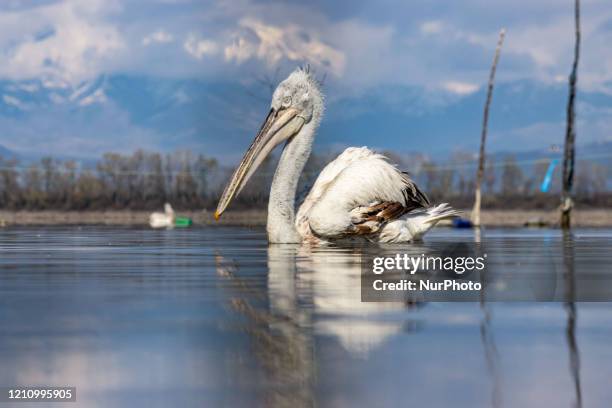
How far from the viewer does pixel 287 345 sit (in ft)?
16.4

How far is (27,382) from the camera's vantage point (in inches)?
164

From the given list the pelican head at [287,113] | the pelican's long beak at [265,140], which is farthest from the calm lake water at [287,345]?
the pelican head at [287,113]

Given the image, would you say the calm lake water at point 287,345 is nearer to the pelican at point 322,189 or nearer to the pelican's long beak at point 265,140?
the pelican at point 322,189

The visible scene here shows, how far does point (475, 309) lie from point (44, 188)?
64.7 meters

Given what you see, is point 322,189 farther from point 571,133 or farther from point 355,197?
point 571,133

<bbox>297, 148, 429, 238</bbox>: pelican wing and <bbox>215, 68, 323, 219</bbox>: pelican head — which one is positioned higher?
<bbox>215, 68, 323, 219</bbox>: pelican head

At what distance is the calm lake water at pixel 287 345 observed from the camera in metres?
4.01

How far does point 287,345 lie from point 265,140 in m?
10.0

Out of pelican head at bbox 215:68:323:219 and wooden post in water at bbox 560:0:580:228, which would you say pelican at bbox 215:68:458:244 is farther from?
wooden post in water at bbox 560:0:580:228

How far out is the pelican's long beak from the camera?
14.6 meters

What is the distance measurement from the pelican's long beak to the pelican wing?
0.87 m

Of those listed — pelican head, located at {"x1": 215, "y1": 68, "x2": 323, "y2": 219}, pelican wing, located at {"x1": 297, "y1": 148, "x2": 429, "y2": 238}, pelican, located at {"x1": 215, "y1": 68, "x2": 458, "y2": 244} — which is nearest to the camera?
pelican wing, located at {"x1": 297, "y1": 148, "x2": 429, "y2": 238}

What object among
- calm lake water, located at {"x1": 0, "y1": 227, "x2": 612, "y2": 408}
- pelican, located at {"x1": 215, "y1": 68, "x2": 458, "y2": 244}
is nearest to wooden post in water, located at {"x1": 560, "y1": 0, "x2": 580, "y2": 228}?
pelican, located at {"x1": 215, "y1": 68, "x2": 458, "y2": 244}

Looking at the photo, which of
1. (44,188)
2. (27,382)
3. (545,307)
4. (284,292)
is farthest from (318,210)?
(44,188)
